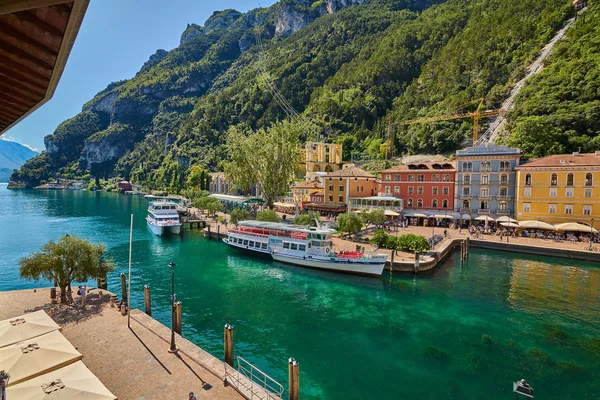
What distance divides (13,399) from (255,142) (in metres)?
51.7

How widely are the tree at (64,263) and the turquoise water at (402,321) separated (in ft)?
18.0

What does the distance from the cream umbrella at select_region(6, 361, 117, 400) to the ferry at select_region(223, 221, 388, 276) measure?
24.5m

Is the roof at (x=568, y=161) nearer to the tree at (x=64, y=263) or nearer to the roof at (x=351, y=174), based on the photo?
the roof at (x=351, y=174)

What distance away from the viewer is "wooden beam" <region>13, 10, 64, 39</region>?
363cm

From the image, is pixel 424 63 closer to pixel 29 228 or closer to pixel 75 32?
pixel 29 228

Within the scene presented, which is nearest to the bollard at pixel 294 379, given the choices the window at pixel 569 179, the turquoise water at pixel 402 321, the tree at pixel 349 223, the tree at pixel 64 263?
the turquoise water at pixel 402 321

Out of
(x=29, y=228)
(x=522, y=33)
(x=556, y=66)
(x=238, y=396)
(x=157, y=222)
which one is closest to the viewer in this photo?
(x=238, y=396)

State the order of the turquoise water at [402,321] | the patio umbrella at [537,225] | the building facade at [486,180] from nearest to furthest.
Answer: the turquoise water at [402,321], the patio umbrella at [537,225], the building facade at [486,180]

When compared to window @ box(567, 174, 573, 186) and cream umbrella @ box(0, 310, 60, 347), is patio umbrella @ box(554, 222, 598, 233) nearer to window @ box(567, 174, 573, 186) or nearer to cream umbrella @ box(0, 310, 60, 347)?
window @ box(567, 174, 573, 186)

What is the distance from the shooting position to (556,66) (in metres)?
70.5

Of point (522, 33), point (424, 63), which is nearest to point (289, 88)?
point (424, 63)

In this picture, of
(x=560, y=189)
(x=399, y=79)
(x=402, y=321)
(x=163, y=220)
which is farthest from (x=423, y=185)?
(x=399, y=79)

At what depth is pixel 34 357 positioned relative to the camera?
11.4 meters

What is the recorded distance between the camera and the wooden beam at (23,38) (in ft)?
12.2
